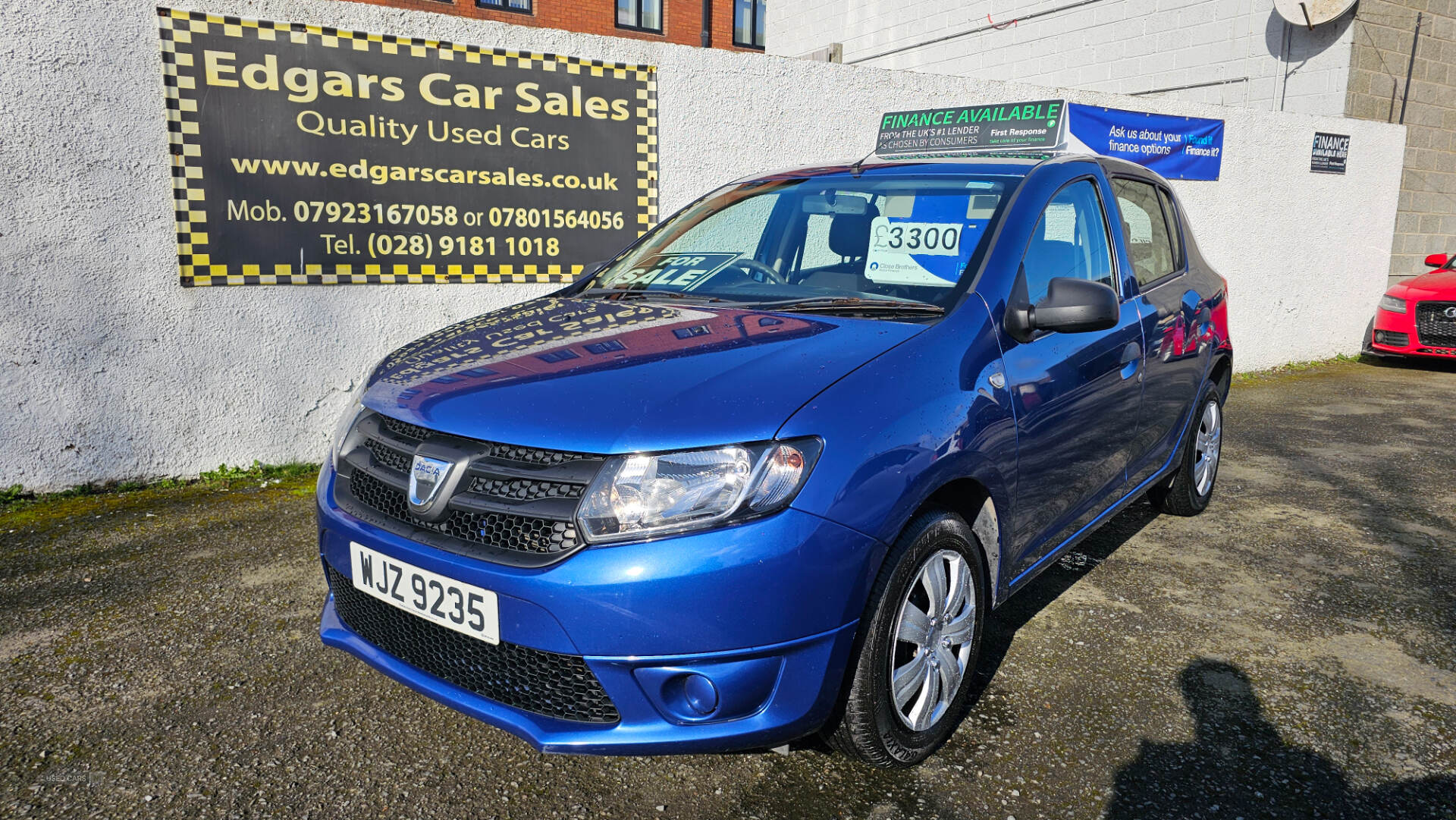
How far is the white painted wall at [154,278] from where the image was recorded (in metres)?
4.60

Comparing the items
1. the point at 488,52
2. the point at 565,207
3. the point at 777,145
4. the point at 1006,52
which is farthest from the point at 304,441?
→ the point at 1006,52

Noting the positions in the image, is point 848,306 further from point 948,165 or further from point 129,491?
point 129,491

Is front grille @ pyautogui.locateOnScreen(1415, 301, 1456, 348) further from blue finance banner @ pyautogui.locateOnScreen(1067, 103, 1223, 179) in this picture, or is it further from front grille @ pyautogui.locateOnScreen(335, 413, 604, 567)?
front grille @ pyautogui.locateOnScreen(335, 413, 604, 567)

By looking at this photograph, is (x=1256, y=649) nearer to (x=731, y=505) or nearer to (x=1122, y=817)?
(x=1122, y=817)

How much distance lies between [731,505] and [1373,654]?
249 cm

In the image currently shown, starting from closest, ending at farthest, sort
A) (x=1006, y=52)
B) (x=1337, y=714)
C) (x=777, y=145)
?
(x=1337, y=714) → (x=777, y=145) → (x=1006, y=52)

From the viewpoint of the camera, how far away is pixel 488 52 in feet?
17.7

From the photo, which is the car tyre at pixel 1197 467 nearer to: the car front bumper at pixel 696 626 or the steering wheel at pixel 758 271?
the steering wheel at pixel 758 271

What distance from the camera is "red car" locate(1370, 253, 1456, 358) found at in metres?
9.45

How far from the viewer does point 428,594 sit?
2174mm

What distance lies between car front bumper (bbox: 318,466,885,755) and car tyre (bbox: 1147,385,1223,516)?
285cm

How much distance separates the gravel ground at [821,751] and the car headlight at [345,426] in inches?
29.4

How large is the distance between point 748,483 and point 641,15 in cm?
2301

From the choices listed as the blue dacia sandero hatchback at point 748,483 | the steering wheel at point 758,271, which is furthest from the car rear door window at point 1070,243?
the steering wheel at point 758,271
